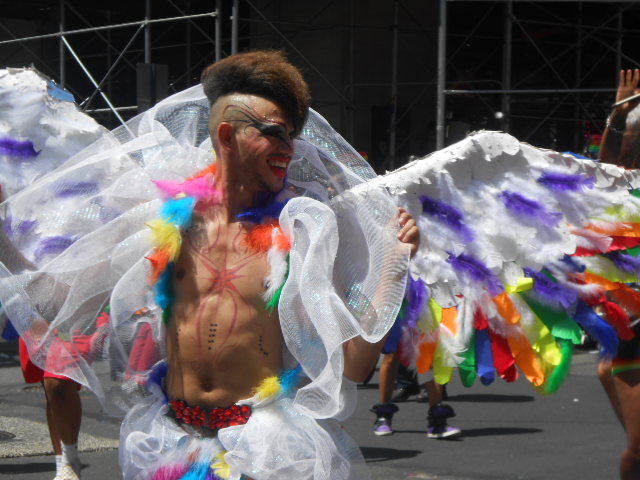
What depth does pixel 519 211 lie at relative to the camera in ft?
11.5

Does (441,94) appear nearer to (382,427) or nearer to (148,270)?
(382,427)

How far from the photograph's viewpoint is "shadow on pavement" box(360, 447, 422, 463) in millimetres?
6535

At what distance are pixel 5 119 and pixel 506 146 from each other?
2.02 metres

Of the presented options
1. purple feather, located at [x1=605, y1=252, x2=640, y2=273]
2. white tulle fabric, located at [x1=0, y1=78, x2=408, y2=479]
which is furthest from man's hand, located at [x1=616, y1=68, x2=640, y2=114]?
white tulle fabric, located at [x1=0, y1=78, x2=408, y2=479]

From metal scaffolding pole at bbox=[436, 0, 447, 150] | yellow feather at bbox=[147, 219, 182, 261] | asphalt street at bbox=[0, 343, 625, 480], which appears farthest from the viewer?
metal scaffolding pole at bbox=[436, 0, 447, 150]

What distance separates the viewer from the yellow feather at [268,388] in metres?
2.83

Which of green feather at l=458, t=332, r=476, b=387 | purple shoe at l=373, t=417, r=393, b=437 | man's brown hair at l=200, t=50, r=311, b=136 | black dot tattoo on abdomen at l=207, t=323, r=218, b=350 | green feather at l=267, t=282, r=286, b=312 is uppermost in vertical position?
man's brown hair at l=200, t=50, r=311, b=136

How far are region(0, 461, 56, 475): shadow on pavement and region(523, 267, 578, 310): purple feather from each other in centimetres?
351

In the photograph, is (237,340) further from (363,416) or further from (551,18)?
(551,18)

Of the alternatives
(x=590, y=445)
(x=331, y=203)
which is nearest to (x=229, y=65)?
(x=331, y=203)

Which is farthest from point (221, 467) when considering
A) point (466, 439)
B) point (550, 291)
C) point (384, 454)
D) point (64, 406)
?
point (466, 439)

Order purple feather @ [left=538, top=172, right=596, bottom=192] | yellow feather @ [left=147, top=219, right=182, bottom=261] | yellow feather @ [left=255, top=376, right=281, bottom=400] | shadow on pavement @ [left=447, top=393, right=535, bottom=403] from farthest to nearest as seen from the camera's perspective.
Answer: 1. shadow on pavement @ [left=447, top=393, right=535, bottom=403]
2. purple feather @ [left=538, top=172, right=596, bottom=192]
3. yellow feather @ [left=147, top=219, right=182, bottom=261]
4. yellow feather @ [left=255, top=376, right=281, bottom=400]

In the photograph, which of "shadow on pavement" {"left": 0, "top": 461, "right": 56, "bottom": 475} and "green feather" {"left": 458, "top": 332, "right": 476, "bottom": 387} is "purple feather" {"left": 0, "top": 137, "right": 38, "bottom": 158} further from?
"shadow on pavement" {"left": 0, "top": 461, "right": 56, "bottom": 475}

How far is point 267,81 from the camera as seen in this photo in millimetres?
2924
